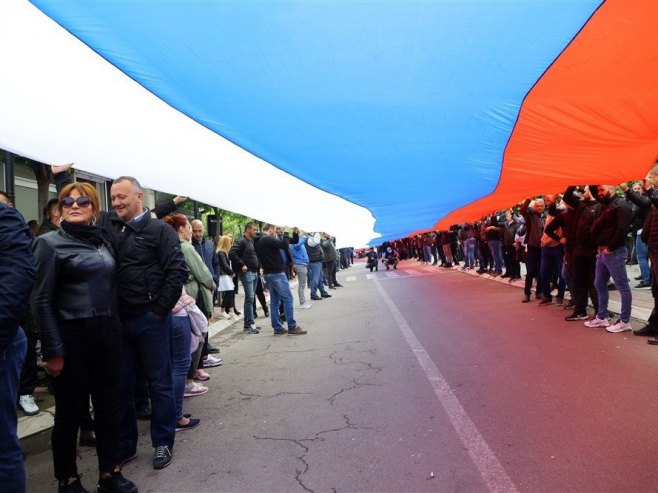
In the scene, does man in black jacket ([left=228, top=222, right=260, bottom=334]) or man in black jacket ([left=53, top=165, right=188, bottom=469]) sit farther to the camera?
man in black jacket ([left=228, top=222, right=260, bottom=334])

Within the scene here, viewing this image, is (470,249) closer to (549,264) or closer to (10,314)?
(549,264)

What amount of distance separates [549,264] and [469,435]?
665 centimetres

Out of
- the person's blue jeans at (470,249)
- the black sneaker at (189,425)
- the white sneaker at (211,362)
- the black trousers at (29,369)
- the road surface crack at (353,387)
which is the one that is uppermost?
the person's blue jeans at (470,249)

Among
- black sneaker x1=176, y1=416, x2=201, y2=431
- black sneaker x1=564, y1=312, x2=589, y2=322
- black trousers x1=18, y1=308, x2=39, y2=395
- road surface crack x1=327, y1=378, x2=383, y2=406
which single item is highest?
black trousers x1=18, y1=308, x2=39, y2=395

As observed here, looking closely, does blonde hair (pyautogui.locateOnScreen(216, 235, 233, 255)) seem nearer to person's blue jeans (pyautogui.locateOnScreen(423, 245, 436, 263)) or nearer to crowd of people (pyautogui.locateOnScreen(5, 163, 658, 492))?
crowd of people (pyautogui.locateOnScreen(5, 163, 658, 492))

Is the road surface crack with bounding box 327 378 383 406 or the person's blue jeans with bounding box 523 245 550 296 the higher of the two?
the person's blue jeans with bounding box 523 245 550 296

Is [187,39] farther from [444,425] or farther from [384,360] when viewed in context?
[384,360]

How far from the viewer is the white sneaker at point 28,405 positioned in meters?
4.68

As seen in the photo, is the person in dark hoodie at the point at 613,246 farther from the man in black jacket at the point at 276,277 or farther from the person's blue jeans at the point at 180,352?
the person's blue jeans at the point at 180,352

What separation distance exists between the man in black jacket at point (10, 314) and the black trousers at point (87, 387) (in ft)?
1.60

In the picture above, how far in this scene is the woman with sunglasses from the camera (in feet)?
9.47

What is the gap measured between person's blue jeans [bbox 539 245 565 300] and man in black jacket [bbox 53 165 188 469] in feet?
25.2

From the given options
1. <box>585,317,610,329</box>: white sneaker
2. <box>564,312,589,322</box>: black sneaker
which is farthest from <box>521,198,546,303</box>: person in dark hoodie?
<box>585,317,610,329</box>: white sneaker

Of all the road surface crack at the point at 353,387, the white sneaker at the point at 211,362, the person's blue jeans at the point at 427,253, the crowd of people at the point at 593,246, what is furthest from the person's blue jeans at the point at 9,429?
the person's blue jeans at the point at 427,253
